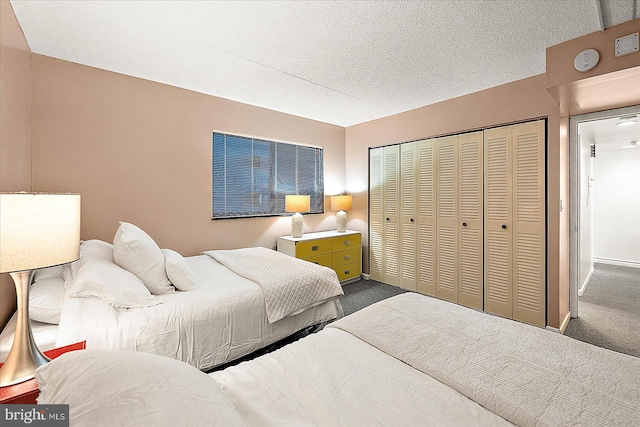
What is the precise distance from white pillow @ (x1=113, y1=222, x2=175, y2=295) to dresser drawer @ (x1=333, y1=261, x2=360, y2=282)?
2525 millimetres

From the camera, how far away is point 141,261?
207cm

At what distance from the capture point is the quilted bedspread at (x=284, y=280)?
2.25 m

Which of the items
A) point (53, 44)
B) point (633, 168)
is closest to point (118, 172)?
point (53, 44)

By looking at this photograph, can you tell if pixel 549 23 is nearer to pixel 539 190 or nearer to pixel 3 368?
pixel 539 190

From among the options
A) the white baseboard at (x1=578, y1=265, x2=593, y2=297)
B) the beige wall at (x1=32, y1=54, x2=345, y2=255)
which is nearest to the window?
the beige wall at (x1=32, y1=54, x2=345, y2=255)

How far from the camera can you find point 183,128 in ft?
10.6

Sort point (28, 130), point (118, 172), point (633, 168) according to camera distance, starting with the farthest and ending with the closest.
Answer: point (633, 168) < point (118, 172) < point (28, 130)

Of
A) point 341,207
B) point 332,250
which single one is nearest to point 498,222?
point 332,250

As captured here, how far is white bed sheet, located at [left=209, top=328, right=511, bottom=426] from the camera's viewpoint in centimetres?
94

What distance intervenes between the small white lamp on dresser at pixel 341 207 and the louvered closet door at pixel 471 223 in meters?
1.70

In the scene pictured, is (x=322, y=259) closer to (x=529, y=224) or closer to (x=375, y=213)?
(x=375, y=213)

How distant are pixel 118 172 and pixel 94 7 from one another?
4.79 feet

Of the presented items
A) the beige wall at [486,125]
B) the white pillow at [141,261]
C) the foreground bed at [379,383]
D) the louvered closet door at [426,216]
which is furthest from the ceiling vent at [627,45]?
the white pillow at [141,261]

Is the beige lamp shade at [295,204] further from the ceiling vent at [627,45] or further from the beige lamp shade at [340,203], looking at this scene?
the ceiling vent at [627,45]
